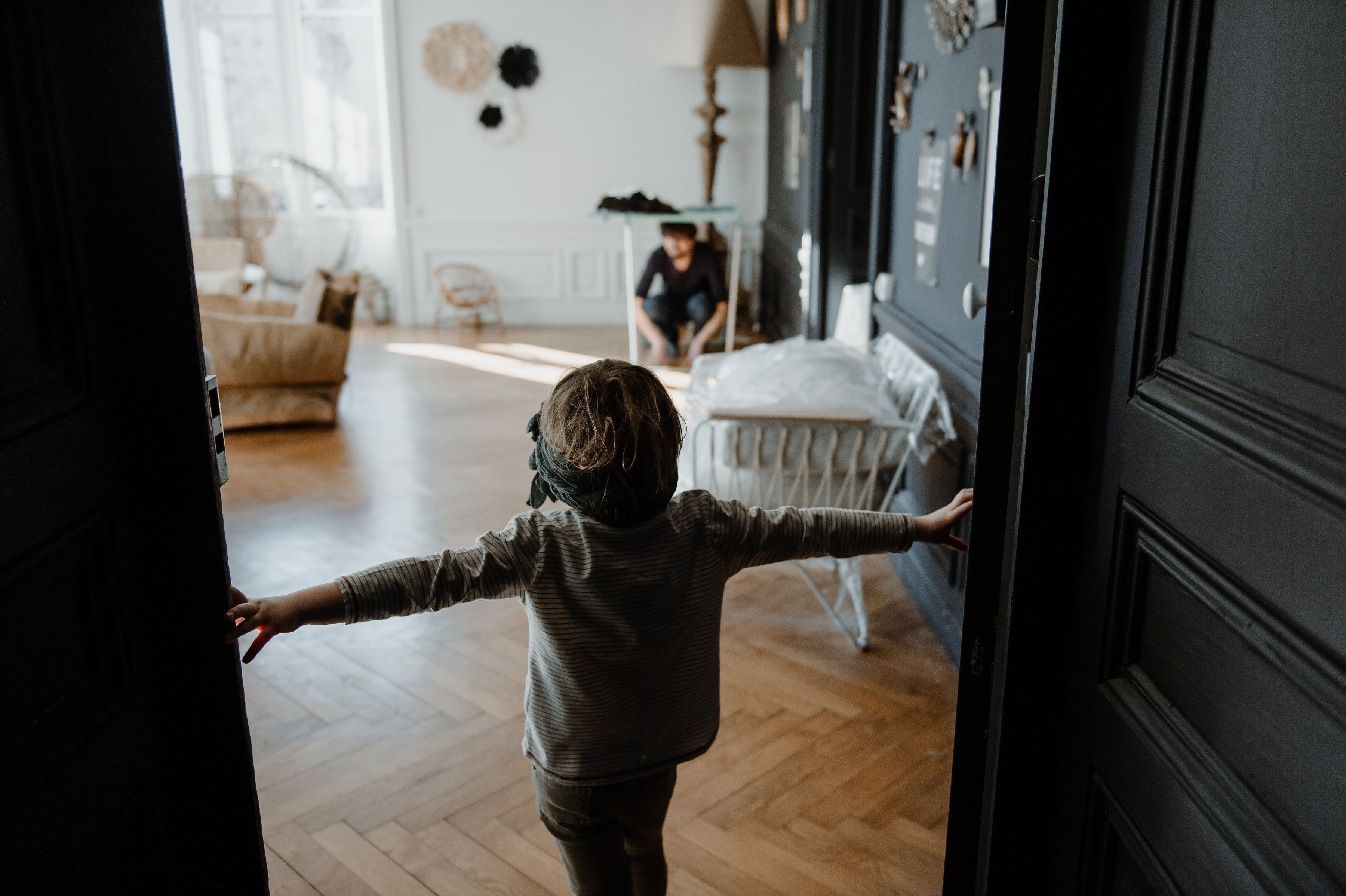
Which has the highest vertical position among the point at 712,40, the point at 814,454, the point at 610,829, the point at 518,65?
the point at 712,40

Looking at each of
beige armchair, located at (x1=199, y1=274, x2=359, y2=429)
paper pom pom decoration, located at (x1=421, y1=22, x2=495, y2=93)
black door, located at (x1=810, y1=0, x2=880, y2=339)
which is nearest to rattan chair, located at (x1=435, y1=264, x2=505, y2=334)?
paper pom pom decoration, located at (x1=421, y1=22, x2=495, y2=93)

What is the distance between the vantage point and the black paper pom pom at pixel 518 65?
8.26 m

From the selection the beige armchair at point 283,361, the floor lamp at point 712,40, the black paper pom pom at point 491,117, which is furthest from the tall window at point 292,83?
the beige armchair at point 283,361

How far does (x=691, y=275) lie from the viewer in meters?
7.14

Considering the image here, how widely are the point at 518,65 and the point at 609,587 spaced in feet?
24.9

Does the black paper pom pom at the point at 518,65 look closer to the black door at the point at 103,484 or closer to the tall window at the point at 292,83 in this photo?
the tall window at the point at 292,83

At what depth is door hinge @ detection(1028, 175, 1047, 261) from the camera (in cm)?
141

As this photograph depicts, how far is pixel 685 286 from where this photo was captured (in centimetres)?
716

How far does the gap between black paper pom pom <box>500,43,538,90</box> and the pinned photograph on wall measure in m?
5.32

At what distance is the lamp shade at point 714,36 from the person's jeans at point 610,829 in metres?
7.18

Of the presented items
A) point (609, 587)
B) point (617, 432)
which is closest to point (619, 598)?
point (609, 587)

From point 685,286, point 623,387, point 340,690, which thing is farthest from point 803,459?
point 685,286

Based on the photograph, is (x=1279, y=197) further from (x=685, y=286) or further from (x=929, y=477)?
(x=685, y=286)

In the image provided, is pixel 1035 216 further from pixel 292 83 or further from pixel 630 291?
pixel 292 83
